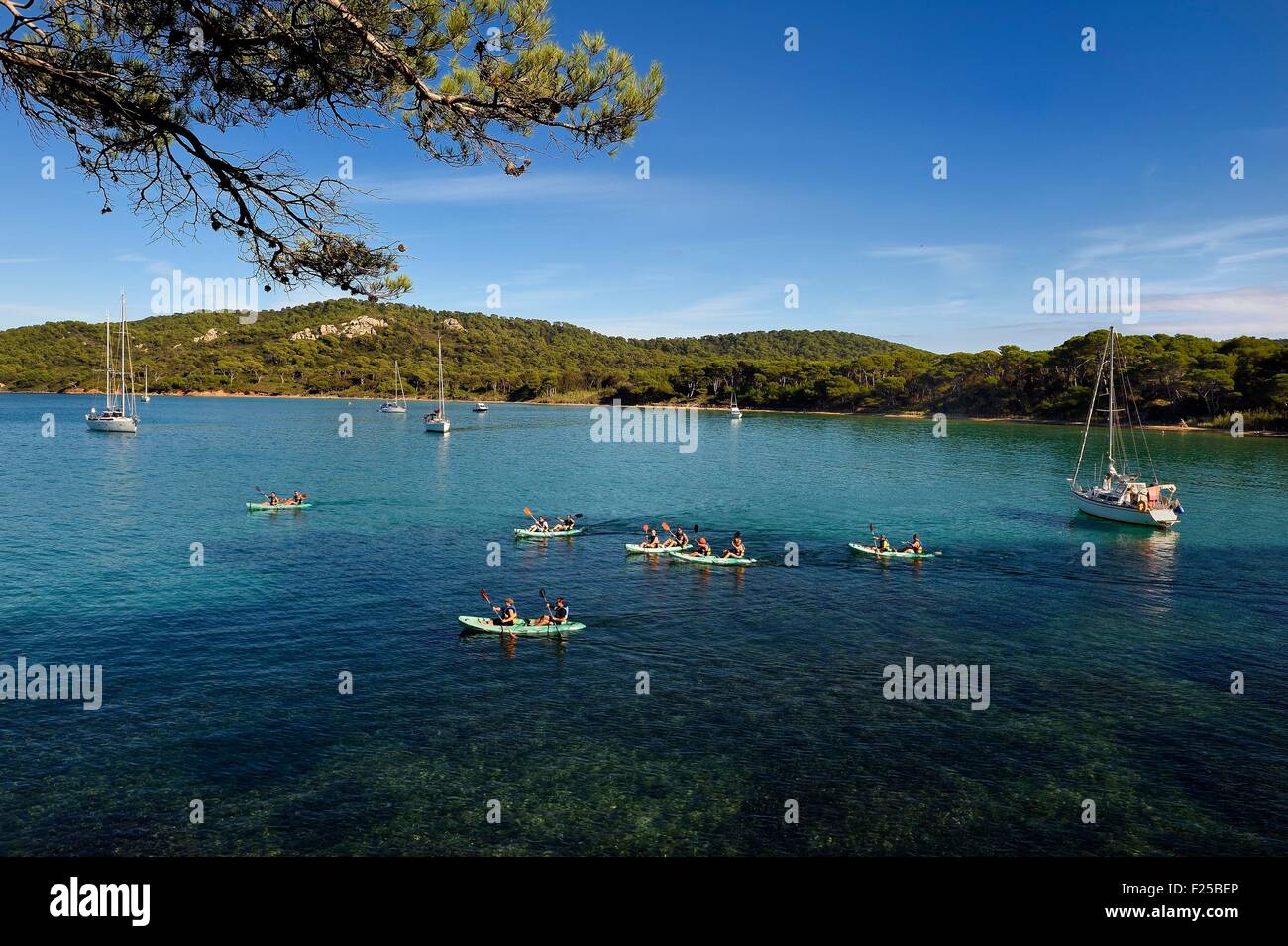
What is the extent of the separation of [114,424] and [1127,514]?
131 metres

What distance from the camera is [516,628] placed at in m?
32.3

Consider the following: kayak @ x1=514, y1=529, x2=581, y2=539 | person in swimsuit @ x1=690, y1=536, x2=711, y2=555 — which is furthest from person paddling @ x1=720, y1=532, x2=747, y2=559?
kayak @ x1=514, y1=529, x2=581, y2=539

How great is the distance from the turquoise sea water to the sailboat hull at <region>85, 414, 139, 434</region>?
6474 centimetres

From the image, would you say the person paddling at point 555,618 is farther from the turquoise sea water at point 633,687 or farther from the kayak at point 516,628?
the turquoise sea water at point 633,687

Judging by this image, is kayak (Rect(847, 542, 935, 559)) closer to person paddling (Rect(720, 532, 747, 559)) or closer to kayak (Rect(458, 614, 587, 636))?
person paddling (Rect(720, 532, 747, 559))

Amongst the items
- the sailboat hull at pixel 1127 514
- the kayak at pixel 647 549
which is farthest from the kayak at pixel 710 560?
the sailboat hull at pixel 1127 514

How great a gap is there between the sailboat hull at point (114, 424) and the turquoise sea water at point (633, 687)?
64737 mm

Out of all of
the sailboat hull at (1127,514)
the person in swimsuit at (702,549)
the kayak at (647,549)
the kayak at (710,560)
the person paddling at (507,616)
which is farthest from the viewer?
the sailboat hull at (1127,514)

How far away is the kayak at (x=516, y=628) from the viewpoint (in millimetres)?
32219

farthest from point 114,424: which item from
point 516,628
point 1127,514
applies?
point 1127,514

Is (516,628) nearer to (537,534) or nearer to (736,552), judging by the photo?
Answer: (736,552)

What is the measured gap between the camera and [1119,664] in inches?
1164
